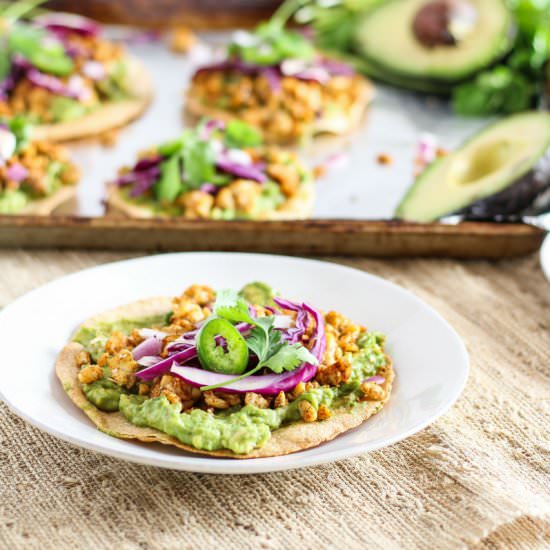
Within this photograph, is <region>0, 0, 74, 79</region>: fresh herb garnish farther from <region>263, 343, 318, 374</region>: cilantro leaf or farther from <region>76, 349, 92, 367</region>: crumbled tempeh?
<region>263, 343, 318, 374</region>: cilantro leaf

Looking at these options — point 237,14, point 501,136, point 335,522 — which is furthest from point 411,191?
point 237,14

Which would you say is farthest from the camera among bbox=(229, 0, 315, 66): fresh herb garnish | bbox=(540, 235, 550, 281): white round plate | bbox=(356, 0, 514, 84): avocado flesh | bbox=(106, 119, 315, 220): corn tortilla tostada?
bbox=(356, 0, 514, 84): avocado flesh

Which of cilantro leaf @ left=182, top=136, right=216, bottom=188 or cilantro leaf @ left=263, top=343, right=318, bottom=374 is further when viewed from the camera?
cilantro leaf @ left=182, top=136, right=216, bottom=188

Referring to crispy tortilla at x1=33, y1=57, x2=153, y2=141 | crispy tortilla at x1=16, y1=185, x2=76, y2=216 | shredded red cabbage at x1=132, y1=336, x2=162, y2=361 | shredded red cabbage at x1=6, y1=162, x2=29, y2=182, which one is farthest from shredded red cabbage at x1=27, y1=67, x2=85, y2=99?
shredded red cabbage at x1=132, y1=336, x2=162, y2=361

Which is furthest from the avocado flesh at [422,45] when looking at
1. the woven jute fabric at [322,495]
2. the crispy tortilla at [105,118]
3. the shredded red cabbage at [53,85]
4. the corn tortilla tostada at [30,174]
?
the woven jute fabric at [322,495]

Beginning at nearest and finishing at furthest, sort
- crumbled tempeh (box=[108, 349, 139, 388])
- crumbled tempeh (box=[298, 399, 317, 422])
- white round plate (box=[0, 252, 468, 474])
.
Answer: white round plate (box=[0, 252, 468, 474]) < crumbled tempeh (box=[298, 399, 317, 422]) < crumbled tempeh (box=[108, 349, 139, 388])

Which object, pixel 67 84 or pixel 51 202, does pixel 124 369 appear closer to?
pixel 51 202

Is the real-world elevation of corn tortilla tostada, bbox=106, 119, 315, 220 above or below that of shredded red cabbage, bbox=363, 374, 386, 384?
below
